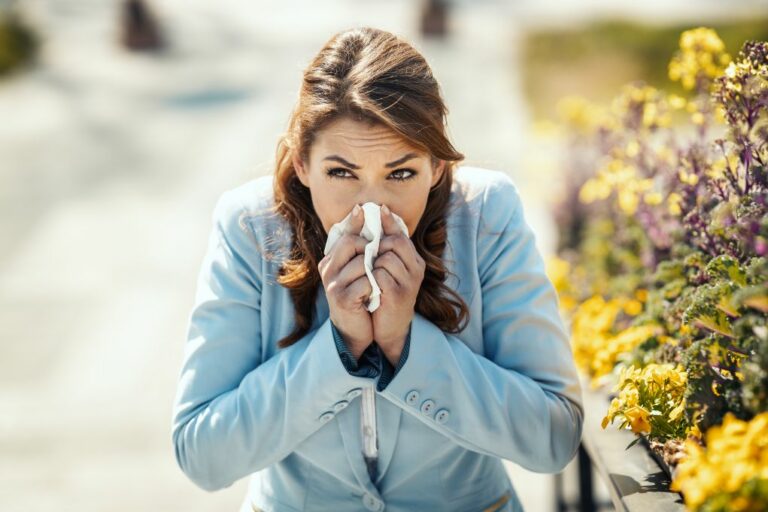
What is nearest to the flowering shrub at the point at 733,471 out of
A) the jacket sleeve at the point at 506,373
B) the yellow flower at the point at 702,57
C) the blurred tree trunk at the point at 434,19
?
the jacket sleeve at the point at 506,373

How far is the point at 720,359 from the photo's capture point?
67.7 inches

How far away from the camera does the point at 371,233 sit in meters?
1.79

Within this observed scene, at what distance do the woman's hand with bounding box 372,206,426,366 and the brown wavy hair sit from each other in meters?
0.15

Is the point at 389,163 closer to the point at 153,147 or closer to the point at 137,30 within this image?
the point at 153,147

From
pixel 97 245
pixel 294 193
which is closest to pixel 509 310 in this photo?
pixel 294 193

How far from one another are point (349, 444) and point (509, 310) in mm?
433

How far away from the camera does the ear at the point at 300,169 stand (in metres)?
1.97

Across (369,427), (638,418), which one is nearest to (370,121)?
(369,427)

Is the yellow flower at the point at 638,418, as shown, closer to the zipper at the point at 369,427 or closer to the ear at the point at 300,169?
the zipper at the point at 369,427

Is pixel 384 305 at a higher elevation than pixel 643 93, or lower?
lower

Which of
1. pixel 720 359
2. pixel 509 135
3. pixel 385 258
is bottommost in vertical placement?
pixel 509 135

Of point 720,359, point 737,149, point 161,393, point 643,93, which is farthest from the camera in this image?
point 161,393

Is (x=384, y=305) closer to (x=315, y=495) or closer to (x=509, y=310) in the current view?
(x=509, y=310)

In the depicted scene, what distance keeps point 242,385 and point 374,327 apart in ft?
0.97
